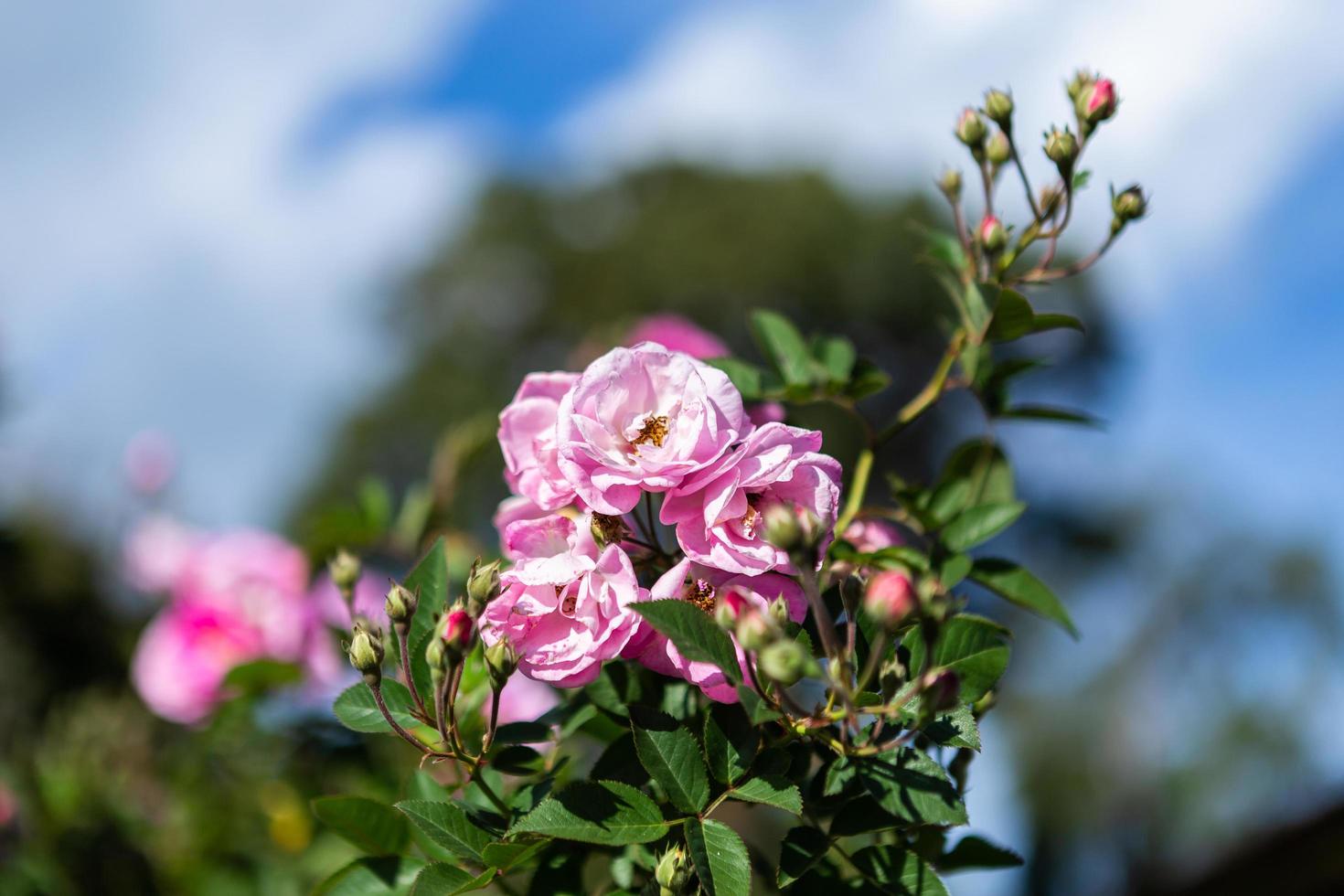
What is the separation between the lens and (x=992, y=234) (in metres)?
0.96

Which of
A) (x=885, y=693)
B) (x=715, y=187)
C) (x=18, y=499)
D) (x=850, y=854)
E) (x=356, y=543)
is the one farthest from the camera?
(x=715, y=187)

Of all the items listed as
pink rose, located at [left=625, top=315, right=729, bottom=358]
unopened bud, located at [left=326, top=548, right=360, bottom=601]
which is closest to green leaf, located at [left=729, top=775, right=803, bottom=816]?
unopened bud, located at [left=326, top=548, right=360, bottom=601]

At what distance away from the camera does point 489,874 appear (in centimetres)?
79

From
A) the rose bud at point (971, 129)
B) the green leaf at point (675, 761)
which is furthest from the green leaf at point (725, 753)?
the rose bud at point (971, 129)

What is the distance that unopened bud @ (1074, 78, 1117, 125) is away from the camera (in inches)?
38.9

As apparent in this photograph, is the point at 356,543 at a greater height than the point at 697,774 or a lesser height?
lesser

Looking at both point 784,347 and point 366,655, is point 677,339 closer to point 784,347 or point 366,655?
point 784,347

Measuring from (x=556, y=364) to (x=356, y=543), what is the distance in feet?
54.8

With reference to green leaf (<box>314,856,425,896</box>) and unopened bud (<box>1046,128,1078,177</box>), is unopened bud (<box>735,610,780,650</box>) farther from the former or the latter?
unopened bud (<box>1046,128,1078,177</box>)

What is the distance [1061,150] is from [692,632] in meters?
0.57

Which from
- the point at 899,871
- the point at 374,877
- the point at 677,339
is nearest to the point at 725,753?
the point at 899,871

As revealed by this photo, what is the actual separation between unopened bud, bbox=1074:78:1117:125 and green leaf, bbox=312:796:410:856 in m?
0.88

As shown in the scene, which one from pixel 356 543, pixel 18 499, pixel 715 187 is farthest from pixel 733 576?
pixel 715 187

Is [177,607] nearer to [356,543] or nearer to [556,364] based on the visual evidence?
[356,543]
